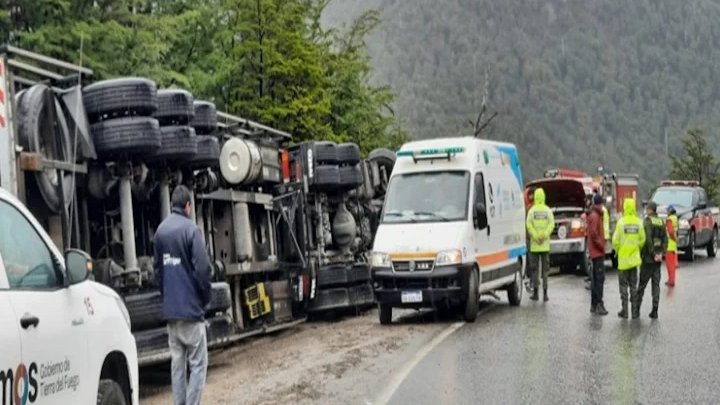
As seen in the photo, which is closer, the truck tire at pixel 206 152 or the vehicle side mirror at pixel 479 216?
the truck tire at pixel 206 152

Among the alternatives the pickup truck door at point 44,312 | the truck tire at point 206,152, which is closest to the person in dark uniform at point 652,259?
the truck tire at point 206,152

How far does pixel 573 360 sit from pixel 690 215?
59.5 feet

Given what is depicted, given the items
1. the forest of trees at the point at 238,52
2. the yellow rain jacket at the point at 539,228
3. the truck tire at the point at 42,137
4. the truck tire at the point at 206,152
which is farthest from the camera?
the forest of trees at the point at 238,52

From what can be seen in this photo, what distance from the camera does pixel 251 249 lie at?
45.3 ft

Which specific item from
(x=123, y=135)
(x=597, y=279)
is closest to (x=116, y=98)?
(x=123, y=135)

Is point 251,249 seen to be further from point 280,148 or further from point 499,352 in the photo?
point 499,352

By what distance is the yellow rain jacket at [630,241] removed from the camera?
14547 millimetres

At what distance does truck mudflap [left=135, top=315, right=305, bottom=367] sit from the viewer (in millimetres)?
9469

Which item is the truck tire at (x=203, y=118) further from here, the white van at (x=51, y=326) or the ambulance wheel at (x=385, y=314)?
the white van at (x=51, y=326)

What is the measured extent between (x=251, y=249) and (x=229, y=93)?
53.2ft

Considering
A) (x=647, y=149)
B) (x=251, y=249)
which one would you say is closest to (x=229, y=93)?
(x=251, y=249)

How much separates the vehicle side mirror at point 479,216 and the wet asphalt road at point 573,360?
1444 mm

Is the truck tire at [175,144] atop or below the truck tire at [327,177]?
atop

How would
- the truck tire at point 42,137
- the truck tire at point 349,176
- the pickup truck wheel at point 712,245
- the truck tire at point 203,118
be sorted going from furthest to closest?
the pickup truck wheel at point 712,245 < the truck tire at point 349,176 < the truck tire at point 203,118 < the truck tire at point 42,137
